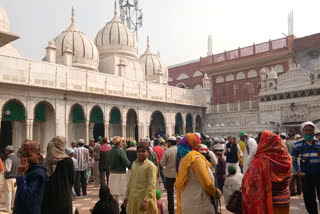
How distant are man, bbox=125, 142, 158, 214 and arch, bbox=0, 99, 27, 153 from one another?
14282 mm

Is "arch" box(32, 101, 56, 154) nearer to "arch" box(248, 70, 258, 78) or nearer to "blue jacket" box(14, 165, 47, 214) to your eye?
"blue jacket" box(14, 165, 47, 214)

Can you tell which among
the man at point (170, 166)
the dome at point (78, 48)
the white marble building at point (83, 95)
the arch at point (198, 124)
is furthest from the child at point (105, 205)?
the arch at point (198, 124)

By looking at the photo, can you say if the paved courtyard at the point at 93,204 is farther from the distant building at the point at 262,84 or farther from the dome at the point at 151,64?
the dome at the point at 151,64

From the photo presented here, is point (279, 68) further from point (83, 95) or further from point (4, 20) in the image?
point (4, 20)

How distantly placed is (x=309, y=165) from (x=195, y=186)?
7.72 ft

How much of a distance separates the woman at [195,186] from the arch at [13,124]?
15.0 metres

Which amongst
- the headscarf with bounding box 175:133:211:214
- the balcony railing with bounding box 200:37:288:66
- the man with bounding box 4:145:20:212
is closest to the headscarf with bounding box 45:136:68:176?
the headscarf with bounding box 175:133:211:214

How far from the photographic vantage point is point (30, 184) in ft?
9.40

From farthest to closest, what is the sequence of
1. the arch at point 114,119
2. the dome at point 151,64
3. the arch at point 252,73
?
1. the dome at point 151,64
2. the arch at point 252,73
3. the arch at point 114,119

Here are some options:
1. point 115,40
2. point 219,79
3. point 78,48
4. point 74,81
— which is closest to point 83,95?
point 74,81

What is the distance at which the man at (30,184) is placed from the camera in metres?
2.82

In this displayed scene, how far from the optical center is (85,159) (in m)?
8.65

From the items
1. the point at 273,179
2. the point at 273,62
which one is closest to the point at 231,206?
the point at 273,179

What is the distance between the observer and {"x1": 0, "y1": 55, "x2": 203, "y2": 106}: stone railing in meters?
15.6
